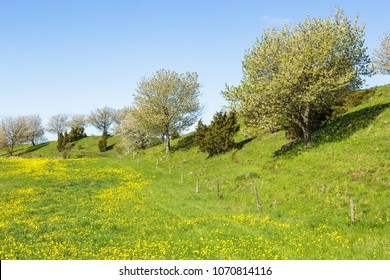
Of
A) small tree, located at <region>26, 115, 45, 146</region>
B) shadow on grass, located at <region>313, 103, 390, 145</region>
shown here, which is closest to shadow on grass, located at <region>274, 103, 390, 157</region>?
shadow on grass, located at <region>313, 103, 390, 145</region>

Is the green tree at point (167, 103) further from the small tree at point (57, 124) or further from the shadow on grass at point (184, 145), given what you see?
the small tree at point (57, 124)

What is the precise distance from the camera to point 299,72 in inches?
1262

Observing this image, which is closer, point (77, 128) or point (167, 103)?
point (167, 103)

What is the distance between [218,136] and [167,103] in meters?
18.3

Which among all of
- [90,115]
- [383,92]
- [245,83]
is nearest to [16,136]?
[90,115]

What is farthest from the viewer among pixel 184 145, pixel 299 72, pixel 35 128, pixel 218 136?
pixel 35 128

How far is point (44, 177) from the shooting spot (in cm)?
4322

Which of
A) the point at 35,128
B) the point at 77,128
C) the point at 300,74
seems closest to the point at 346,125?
the point at 300,74

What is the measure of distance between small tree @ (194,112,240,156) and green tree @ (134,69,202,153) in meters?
12.1

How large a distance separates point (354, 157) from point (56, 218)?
23577mm

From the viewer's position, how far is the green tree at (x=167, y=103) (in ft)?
203

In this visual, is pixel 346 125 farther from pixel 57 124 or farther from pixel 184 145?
pixel 57 124

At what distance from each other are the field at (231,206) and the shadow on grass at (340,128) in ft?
0.53

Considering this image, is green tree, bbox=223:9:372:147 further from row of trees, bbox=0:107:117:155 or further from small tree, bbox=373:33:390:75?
row of trees, bbox=0:107:117:155
